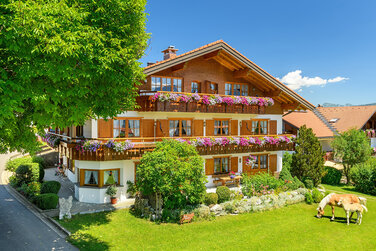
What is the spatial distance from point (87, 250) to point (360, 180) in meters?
22.1

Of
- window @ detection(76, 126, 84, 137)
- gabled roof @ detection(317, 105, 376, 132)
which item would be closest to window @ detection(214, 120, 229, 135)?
window @ detection(76, 126, 84, 137)

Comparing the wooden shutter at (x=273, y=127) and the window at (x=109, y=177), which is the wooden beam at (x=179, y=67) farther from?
the wooden shutter at (x=273, y=127)

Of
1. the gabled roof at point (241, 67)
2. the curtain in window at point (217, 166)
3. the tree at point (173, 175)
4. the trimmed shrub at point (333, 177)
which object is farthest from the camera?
the trimmed shrub at point (333, 177)

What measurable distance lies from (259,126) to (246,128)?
1511 mm

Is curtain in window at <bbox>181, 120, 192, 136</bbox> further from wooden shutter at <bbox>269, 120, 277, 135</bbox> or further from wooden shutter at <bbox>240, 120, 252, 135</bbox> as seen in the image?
wooden shutter at <bbox>269, 120, 277, 135</bbox>

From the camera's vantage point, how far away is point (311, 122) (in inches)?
1357

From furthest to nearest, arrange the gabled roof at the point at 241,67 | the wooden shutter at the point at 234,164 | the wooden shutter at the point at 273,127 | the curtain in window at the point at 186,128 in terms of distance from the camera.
→ the wooden shutter at the point at 273,127 < the wooden shutter at the point at 234,164 < the curtain in window at the point at 186,128 < the gabled roof at the point at 241,67

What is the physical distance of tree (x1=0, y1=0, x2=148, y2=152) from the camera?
8031 millimetres

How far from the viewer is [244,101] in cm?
2145

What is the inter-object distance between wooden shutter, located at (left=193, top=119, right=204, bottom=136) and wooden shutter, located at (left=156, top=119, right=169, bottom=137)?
7.54 feet

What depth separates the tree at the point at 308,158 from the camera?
21594 mm

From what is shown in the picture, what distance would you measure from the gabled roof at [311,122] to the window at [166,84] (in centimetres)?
1719

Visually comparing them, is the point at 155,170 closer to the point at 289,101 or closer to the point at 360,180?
the point at 289,101

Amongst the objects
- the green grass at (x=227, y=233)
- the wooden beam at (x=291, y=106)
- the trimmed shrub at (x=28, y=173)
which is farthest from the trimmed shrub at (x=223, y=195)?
the trimmed shrub at (x=28, y=173)
